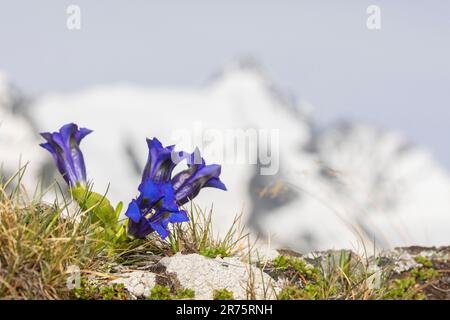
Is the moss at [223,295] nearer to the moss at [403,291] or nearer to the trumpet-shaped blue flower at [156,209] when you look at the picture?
the trumpet-shaped blue flower at [156,209]

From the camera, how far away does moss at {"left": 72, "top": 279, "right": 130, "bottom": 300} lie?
3.89 meters

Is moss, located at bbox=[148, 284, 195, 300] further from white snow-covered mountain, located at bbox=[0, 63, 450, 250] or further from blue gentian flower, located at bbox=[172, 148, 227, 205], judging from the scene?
white snow-covered mountain, located at bbox=[0, 63, 450, 250]

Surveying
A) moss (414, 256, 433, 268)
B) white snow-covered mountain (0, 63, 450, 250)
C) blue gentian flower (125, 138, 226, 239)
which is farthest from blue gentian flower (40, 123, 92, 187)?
white snow-covered mountain (0, 63, 450, 250)

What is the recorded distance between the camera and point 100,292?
395 cm

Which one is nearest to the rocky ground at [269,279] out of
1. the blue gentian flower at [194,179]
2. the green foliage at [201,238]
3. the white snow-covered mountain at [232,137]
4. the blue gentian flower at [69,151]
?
the green foliage at [201,238]

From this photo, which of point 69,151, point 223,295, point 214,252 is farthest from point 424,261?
point 69,151

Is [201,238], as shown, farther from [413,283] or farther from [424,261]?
[424,261]

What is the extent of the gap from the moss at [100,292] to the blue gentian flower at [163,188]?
391mm

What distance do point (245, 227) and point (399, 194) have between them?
2.09m

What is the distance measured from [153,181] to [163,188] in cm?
13

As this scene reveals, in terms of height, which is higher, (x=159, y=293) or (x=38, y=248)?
(x=38, y=248)

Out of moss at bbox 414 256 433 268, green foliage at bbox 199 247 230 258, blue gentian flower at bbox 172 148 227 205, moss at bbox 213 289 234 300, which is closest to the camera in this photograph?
moss at bbox 213 289 234 300

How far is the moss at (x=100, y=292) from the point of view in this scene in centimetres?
389
